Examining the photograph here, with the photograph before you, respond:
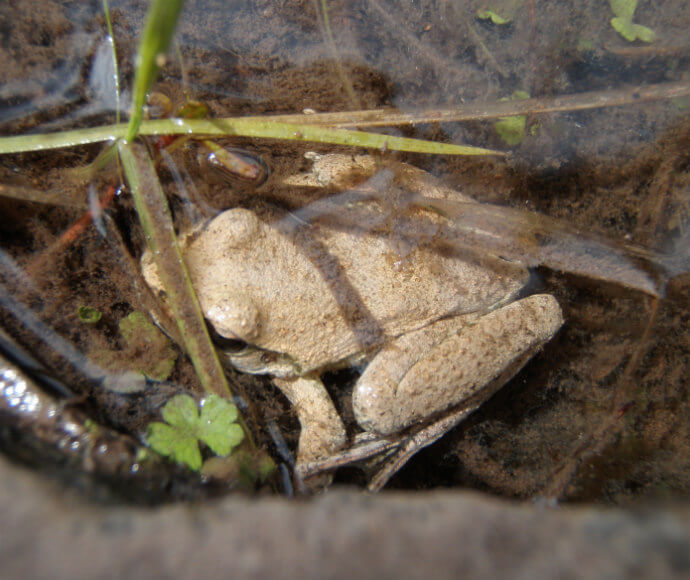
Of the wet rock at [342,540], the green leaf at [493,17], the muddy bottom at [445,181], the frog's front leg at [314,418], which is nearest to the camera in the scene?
the wet rock at [342,540]

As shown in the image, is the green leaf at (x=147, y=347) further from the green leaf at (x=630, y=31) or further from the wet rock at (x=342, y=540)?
the green leaf at (x=630, y=31)

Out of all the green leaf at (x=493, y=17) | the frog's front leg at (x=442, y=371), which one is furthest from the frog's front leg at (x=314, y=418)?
the green leaf at (x=493, y=17)

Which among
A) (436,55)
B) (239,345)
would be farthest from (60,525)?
(436,55)

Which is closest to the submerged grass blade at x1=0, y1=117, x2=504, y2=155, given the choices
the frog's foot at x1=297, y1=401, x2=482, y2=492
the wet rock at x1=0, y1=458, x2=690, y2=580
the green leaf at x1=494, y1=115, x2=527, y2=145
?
the green leaf at x1=494, y1=115, x2=527, y2=145

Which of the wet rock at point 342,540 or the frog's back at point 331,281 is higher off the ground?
the wet rock at point 342,540

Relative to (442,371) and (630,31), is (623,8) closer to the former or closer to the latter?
(630,31)

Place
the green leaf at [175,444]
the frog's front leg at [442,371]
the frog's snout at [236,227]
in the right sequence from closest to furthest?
the green leaf at [175,444]
the frog's snout at [236,227]
the frog's front leg at [442,371]

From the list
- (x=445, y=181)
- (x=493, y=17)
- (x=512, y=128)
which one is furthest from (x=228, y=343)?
(x=493, y=17)

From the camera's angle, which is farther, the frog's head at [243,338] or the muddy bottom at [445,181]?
the muddy bottom at [445,181]
